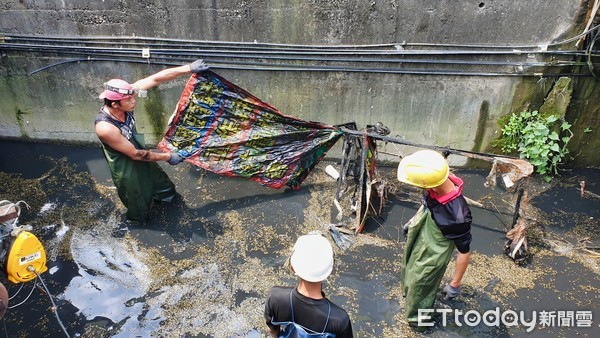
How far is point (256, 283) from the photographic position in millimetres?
4082

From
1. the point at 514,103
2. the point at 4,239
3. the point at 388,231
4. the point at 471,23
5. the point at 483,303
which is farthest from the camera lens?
the point at 514,103

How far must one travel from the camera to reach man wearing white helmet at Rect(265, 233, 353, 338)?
221cm

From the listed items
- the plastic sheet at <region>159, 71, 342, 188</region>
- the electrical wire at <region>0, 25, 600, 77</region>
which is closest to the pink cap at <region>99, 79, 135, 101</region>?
the plastic sheet at <region>159, 71, 342, 188</region>

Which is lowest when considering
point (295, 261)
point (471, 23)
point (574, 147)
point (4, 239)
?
point (574, 147)

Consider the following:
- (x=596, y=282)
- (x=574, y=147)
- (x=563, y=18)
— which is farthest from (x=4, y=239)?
(x=574, y=147)

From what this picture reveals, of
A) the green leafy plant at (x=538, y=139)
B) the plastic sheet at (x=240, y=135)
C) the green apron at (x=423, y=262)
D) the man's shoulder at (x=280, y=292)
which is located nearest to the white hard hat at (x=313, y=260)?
the man's shoulder at (x=280, y=292)

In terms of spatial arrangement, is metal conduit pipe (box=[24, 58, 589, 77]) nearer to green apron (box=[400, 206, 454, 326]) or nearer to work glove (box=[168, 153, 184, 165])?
work glove (box=[168, 153, 184, 165])

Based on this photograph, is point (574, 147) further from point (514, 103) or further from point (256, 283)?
point (256, 283)

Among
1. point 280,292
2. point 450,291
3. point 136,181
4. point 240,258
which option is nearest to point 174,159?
point 136,181

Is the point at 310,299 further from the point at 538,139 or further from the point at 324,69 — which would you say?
the point at 538,139

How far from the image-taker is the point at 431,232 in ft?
10.5

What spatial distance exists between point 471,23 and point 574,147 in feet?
7.82

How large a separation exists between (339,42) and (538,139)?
3.01 meters

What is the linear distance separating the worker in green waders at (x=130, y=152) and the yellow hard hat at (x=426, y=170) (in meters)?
2.85
